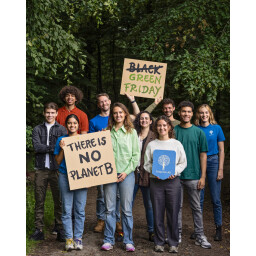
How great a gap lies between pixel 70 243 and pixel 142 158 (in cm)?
154

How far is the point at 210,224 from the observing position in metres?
7.27

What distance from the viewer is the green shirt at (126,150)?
512cm

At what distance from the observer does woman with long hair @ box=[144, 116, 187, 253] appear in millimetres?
5113

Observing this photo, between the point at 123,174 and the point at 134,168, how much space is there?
0.18 metres

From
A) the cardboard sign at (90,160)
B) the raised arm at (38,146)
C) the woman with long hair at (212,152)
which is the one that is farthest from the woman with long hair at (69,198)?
the woman with long hair at (212,152)

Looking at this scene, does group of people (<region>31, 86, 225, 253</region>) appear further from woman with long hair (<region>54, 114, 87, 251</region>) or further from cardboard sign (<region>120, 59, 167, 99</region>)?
cardboard sign (<region>120, 59, 167, 99</region>)

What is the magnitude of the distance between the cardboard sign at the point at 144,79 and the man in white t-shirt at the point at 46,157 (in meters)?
1.54

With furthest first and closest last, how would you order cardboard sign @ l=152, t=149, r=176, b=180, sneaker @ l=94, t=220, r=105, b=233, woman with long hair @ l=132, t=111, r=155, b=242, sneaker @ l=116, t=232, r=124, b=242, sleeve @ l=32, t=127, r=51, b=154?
sneaker @ l=94, t=220, r=105, b=233 → sneaker @ l=116, t=232, r=124, b=242 → woman with long hair @ l=132, t=111, r=155, b=242 → sleeve @ l=32, t=127, r=51, b=154 → cardboard sign @ l=152, t=149, r=176, b=180

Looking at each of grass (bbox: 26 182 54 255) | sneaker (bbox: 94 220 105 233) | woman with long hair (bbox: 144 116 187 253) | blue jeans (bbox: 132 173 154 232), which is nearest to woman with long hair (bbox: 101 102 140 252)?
woman with long hair (bbox: 144 116 187 253)

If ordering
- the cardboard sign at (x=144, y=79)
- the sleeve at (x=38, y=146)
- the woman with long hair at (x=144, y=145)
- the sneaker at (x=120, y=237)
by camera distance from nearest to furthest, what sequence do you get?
the sleeve at (x=38, y=146)
the woman with long hair at (x=144, y=145)
the sneaker at (x=120, y=237)
the cardboard sign at (x=144, y=79)

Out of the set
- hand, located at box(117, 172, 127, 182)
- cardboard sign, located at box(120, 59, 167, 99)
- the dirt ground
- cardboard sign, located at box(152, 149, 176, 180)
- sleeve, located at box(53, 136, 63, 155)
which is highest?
cardboard sign, located at box(120, 59, 167, 99)

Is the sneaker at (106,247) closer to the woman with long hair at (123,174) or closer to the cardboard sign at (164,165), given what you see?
the woman with long hair at (123,174)

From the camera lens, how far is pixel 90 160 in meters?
5.14

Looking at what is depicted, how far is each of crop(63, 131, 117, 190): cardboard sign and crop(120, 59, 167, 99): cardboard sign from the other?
1682 millimetres
